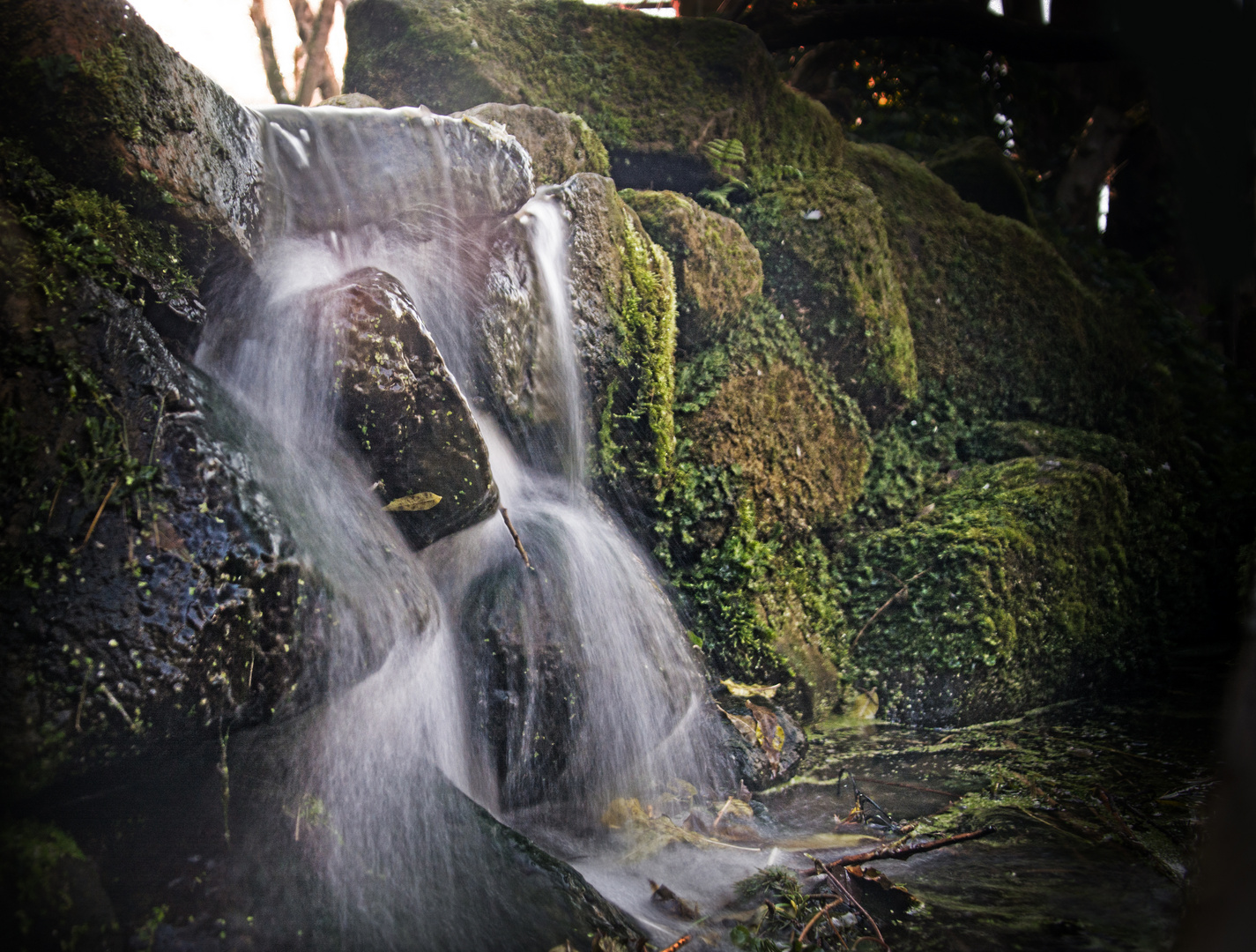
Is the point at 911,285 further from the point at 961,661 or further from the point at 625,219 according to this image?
the point at 961,661

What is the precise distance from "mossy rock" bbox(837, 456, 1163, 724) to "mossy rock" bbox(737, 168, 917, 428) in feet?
2.92

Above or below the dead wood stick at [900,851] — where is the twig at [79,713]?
above

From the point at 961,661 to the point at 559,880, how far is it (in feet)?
9.03

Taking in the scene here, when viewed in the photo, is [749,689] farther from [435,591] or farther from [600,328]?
[600,328]

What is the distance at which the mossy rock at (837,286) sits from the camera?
4.91m

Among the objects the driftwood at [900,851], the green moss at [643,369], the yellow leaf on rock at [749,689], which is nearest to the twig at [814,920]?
the driftwood at [900,851]

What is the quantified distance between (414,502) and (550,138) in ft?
8.52

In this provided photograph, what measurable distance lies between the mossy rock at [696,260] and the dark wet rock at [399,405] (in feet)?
6.38

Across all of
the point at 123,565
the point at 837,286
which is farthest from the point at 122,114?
the point at 837,286

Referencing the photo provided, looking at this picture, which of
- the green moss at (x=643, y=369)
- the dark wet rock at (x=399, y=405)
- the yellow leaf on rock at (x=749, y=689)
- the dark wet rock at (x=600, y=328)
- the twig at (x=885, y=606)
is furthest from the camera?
the twig at (x=885, y=606)

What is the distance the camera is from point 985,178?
6.45 m

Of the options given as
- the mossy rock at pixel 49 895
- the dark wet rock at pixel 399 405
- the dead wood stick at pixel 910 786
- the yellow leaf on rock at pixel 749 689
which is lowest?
the dead wood stick at pixel 910 786

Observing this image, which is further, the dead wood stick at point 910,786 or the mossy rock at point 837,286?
the mossy rock at point 837,286

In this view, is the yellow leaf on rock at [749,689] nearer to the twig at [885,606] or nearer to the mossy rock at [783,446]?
the twig at [885,606]
